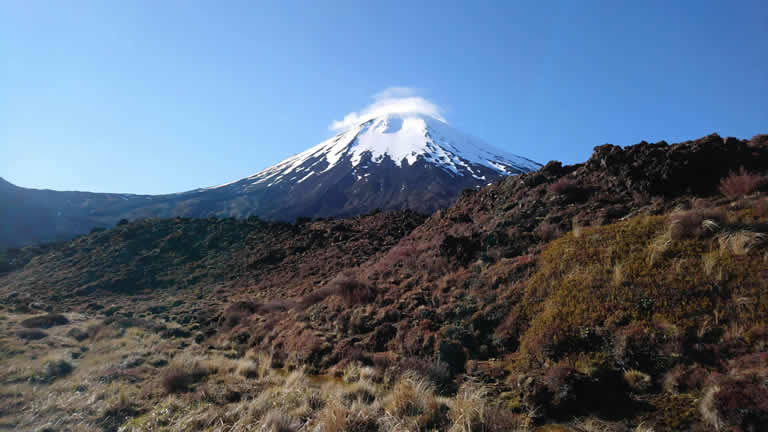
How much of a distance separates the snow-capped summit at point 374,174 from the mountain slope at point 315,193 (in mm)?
196

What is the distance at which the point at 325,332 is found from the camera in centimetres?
918

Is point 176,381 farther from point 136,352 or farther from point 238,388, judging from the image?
point 136,352

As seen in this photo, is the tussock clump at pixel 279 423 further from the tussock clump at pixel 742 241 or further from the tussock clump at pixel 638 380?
the tussock clump at pixel 742 241

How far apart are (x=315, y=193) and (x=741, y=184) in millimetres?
65298

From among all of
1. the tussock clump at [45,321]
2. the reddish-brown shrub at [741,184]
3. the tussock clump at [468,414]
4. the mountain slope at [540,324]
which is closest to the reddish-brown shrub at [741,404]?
the mountain slope at [540,324]

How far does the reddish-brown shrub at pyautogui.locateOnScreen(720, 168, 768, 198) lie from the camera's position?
279 inches

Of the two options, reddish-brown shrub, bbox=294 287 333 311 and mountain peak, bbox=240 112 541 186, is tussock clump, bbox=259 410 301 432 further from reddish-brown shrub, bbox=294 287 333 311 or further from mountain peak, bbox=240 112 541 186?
mountain peak, bbox=240 112 541 186

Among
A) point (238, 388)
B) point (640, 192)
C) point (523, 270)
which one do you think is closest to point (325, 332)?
point (238, 388)

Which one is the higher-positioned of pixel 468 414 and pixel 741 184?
pixel 741 184

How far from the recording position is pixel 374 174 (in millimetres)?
76062

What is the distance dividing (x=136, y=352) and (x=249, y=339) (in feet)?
9.85

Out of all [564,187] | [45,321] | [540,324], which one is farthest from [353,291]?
[45,321]

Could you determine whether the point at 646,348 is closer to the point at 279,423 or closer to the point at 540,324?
the point at 540,324

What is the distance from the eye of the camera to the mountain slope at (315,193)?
61719 mm
